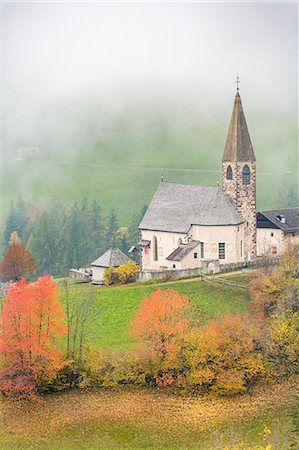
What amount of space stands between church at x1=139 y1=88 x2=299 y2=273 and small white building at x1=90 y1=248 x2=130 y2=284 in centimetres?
190

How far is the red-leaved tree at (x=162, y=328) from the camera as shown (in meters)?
36.3

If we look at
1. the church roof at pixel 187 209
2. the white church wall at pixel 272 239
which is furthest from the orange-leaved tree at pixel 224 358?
the white church wall at pixel 272 239

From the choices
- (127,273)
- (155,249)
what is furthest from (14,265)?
(155,249)

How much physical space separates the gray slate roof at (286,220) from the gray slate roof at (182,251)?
411cm

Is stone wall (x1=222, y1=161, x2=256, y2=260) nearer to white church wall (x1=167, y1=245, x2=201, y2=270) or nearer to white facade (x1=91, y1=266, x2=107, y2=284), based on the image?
white church wall (x1=167, y1=245, x2=201, y2=270)

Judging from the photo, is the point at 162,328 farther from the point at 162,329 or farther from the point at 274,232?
the point at 274,232

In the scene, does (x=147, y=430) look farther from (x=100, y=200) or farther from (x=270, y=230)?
(x=100, y=200)

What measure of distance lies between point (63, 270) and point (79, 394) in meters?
25.9

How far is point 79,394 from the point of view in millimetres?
35125

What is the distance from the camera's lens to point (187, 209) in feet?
156

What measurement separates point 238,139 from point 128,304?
1068 centimetres

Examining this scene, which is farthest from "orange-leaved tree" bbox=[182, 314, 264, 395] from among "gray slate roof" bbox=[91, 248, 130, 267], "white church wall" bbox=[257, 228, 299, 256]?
"white church wall" bbox=[257, 228, 299, 256]

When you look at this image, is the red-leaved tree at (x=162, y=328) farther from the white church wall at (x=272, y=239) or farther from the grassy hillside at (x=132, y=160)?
the grassy hillside at (x=132, y=160)

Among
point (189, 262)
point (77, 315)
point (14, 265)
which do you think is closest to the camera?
point (77, 315)
